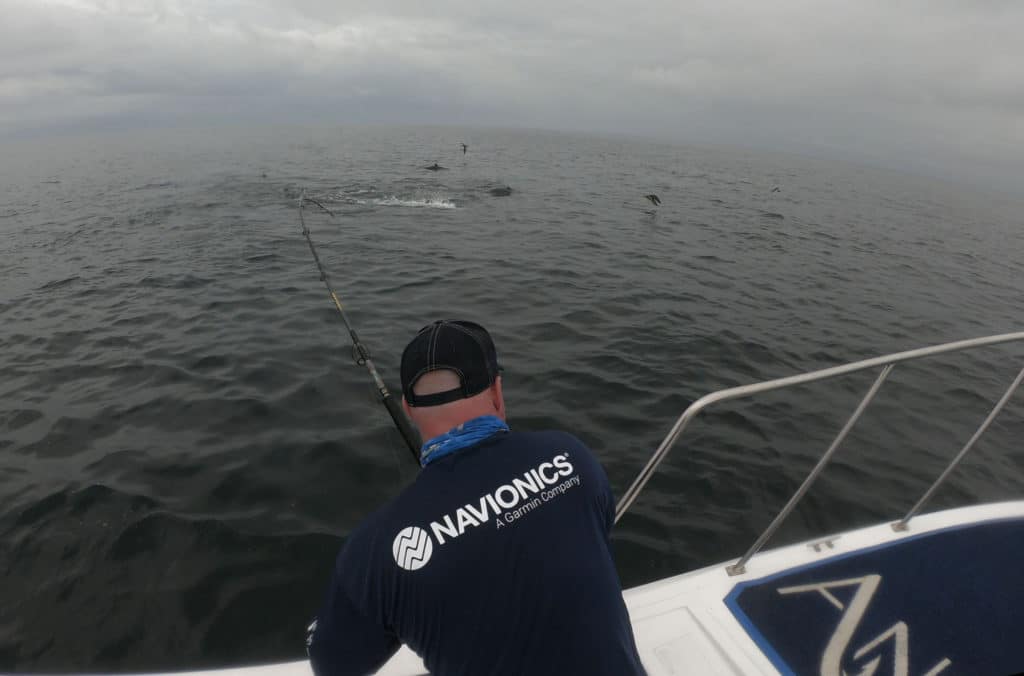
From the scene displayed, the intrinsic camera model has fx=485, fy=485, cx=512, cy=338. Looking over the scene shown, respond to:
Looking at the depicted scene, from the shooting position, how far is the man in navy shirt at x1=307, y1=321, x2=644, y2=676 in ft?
4.96

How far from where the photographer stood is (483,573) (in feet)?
4.93

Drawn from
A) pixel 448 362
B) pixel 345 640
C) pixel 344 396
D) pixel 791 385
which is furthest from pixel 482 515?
pixel 344 396

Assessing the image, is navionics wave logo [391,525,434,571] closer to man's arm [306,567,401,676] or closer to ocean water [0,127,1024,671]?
man's arm [306,567,401,676]

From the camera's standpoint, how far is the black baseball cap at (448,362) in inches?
73.4

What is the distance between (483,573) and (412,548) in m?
0.24

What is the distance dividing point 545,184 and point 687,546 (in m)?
29.9

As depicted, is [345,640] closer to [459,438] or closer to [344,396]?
[459,438]

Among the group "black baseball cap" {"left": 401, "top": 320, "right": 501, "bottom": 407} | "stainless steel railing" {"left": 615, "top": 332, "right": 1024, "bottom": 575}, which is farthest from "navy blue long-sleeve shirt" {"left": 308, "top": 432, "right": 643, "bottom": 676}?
"stainless steel railing" {"left": 615, "top": 332, "right": 1024, "bottom": 575}

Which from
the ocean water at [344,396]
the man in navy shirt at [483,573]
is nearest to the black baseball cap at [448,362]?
the man in navy shirt at [483,573]

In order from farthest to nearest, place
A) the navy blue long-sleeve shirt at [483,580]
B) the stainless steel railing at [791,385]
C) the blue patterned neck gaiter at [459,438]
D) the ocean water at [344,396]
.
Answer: the ocean water at [344,396] → the stainless steel railing at [791,385] → the blue patterned neck gaiter at [459,438] → the navy blue long-sleeve shirt at [483,580]

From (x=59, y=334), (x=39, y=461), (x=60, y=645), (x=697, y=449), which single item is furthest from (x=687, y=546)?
(x=59, y=334)

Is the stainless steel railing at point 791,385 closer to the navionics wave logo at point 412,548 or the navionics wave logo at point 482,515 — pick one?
the navionics wave logo at point 482,515

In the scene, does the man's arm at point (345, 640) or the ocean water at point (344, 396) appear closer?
the man's arm at point (345, 640)

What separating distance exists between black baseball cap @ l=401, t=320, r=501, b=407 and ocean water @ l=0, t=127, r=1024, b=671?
331 centimetres
